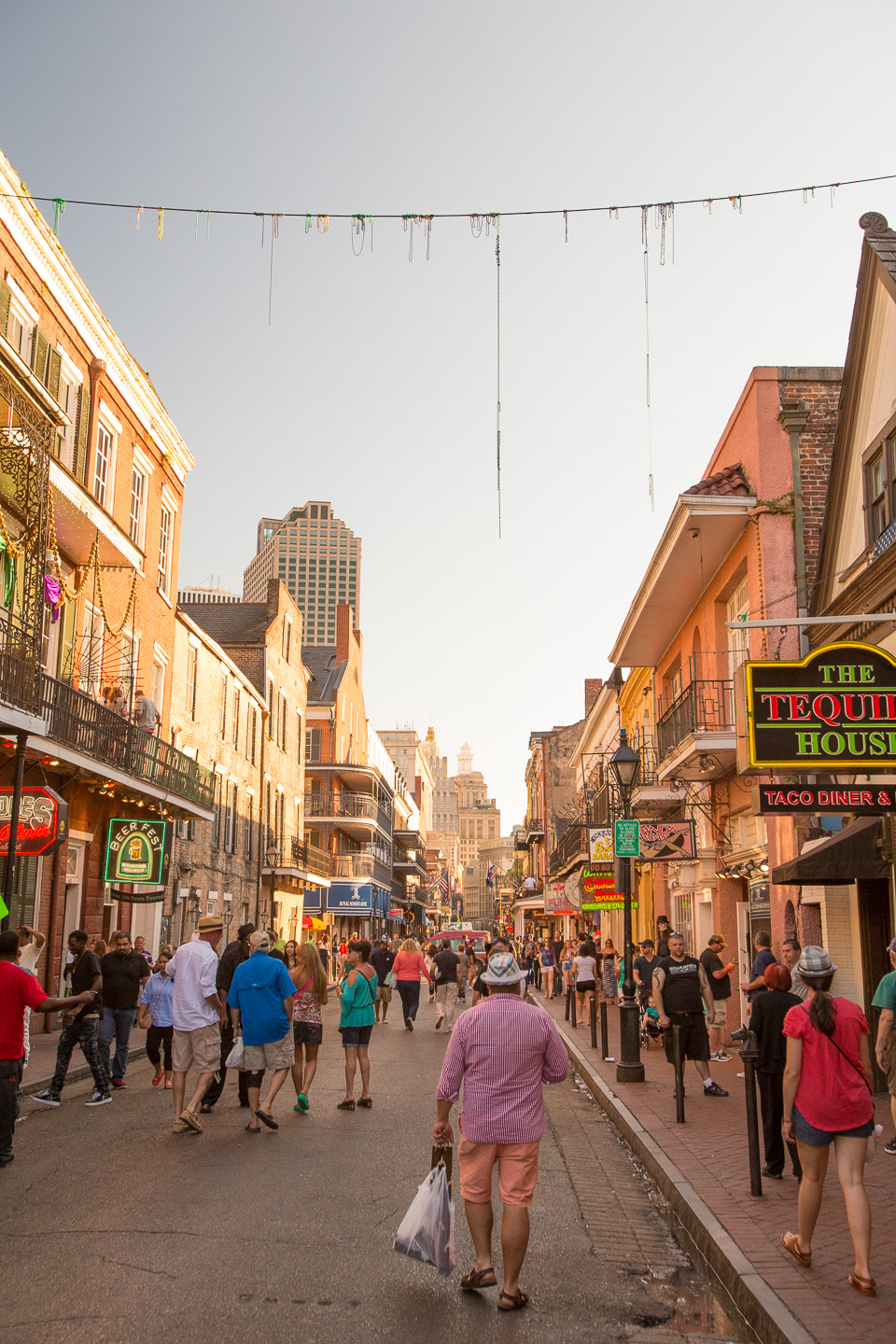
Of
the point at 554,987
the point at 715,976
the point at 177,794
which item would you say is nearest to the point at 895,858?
the point at 715,976

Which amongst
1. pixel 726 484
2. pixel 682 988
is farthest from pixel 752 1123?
pixel 726 484

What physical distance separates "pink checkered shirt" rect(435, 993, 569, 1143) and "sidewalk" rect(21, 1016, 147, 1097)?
26.2 ft

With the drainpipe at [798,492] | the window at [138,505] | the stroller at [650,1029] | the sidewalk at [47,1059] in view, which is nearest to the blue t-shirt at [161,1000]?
the sidewalk at [47,1059]

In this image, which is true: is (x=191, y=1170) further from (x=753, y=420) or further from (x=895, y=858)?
(x=753, y=420)

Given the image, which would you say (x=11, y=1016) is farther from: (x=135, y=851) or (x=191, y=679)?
(x=191, y=679)

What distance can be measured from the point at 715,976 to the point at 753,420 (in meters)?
7.91

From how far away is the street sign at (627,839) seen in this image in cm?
1495

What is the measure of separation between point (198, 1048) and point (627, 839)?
6845 millimetres

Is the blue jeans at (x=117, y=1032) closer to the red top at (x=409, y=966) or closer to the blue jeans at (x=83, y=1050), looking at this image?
the blue jeans at (x=83, y=1050)

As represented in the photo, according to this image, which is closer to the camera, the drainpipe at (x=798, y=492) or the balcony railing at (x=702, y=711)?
the drainpipe at (x=798, y=492)

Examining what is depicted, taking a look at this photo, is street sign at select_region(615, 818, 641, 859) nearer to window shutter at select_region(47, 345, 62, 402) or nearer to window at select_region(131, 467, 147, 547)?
window shutter at select_region(47, 345, 62, 402)

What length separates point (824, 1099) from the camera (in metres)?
5.78

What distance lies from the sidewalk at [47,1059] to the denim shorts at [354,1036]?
348 cm

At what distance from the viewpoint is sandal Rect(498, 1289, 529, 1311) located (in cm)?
527
